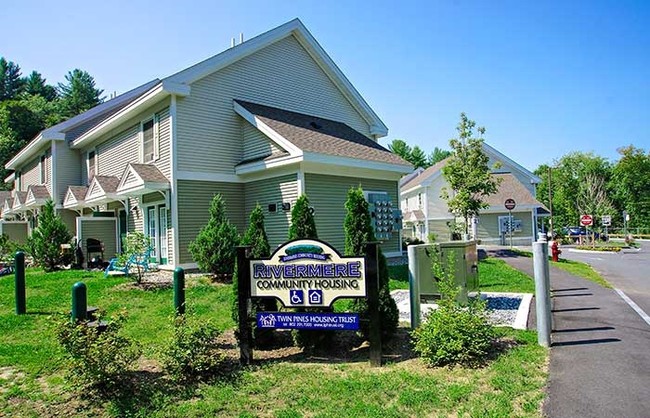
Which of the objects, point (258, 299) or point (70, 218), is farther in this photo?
point (70, 218)

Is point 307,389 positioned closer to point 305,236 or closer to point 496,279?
point 305,236

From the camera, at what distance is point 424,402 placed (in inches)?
173

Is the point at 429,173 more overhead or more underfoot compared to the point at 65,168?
more overhead

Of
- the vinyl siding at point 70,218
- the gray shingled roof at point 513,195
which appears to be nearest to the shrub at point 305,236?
the vinyl siding at point 70,218

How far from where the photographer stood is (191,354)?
529cm

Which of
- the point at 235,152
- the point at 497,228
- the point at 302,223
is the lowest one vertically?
the point at 497,228

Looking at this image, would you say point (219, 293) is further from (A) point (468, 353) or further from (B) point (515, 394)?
(B) point (515, 394)

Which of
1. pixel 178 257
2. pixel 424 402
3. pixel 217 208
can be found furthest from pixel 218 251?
Answer: pixel 424 402

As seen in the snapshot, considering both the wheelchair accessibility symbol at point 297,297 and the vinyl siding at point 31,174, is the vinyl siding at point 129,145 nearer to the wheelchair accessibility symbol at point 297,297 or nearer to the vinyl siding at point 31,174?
the vinyl siding at point 31,174

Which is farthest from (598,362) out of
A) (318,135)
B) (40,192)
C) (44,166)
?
(44,166)

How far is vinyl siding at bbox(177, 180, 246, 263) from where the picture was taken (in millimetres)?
14406

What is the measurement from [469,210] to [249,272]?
1703cm

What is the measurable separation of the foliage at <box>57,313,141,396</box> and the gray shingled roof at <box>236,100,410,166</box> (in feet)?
30.5

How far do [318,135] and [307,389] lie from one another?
12071 mm
